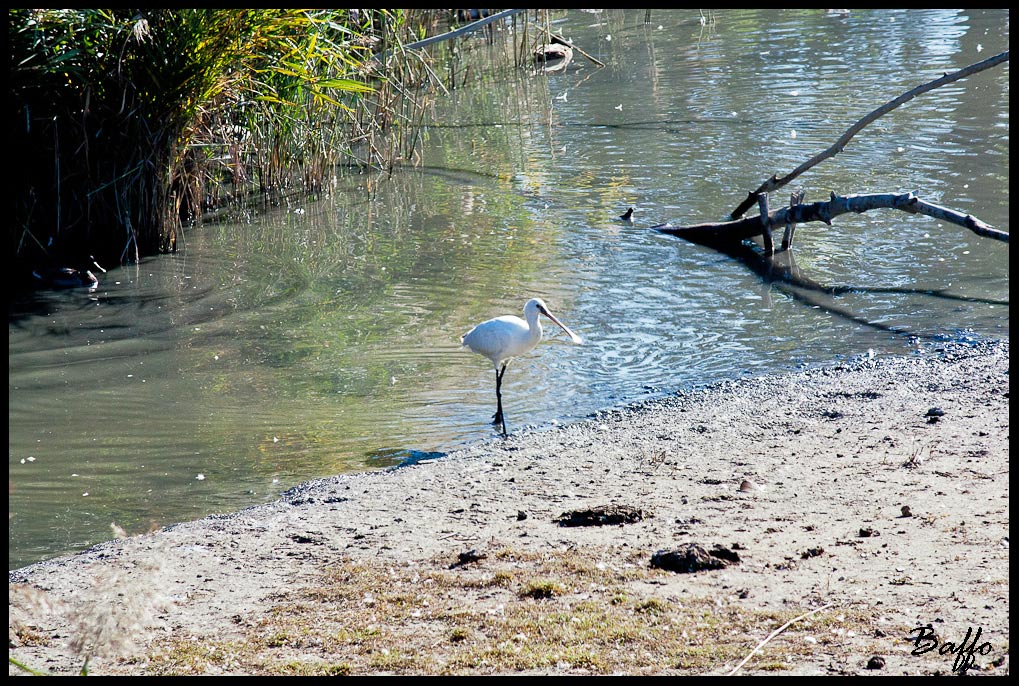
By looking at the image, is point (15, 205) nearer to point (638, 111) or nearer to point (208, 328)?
point (208, 328)

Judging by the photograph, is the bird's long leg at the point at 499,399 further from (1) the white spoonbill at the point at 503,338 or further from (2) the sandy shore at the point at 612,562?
(2) the sandy shore at the point at 612,562

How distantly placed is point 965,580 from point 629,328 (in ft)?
16.1

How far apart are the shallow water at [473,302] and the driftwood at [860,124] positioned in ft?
2.25

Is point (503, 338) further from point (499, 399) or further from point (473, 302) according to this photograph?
point (473, 302)

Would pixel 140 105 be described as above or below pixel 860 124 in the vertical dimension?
above

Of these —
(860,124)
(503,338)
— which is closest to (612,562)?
(503,338)

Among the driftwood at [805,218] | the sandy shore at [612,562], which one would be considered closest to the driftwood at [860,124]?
the driftwood at [805,218]

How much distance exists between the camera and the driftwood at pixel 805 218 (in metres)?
9.62

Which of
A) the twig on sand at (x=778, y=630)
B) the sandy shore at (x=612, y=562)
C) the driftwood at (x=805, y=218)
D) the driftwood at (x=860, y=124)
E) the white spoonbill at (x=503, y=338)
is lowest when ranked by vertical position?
the sandy shore at (x=612, y=562)

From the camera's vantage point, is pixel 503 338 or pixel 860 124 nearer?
pixel 503 338

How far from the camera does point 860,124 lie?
1043 centimetres

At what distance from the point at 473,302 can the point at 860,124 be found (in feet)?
14.3

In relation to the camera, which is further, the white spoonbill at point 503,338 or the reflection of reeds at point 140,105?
the reflection of reeds at point 140,105

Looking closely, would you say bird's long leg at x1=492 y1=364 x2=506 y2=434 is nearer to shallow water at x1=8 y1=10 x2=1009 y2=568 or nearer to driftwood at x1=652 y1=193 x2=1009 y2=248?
shallow water at x1=8 y1=10 x2=1009 y2=568
